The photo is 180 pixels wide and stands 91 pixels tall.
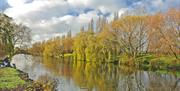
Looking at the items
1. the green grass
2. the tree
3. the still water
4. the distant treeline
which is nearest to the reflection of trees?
the still water

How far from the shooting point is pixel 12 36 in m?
51.3

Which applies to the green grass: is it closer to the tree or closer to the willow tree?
the willow tree

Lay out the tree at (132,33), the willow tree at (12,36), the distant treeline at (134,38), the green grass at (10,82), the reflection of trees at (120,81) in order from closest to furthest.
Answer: the green grass at (10,82), the reflection of trees at (120,81), the willow tree at (12,36), the distant treeline at (134,38), the tree at (132,33)

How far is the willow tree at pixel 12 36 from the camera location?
4566 centimetres

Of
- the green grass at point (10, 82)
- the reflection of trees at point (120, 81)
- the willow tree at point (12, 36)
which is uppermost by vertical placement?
the willow tree at point (12, 36)

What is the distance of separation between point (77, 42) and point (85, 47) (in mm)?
4241

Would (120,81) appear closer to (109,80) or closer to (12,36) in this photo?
(109,80)

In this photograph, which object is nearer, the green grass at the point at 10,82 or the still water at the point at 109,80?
the green grass at the point at 10,82

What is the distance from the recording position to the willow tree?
150 feet

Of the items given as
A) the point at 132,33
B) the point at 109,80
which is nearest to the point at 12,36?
the point at 109,80

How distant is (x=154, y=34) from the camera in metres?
69.2

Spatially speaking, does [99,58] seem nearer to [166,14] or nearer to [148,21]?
[148,21]

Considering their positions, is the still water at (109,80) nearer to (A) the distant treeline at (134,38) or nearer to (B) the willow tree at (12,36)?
(B) the willow tree at (12,36)

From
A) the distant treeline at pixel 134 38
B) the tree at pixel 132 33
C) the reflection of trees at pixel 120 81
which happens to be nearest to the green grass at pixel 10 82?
the reflection of trees at pixel 120 81
